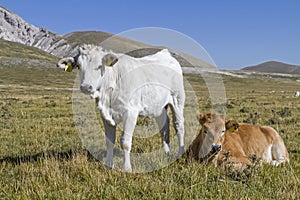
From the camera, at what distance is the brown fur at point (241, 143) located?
22.1ft

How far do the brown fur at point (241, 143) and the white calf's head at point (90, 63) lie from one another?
2233 millimetres

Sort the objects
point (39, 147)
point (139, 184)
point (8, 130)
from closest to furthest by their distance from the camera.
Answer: point (139, 184) → point (39, 147) → point (8, 130)

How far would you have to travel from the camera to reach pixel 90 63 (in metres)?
6.11

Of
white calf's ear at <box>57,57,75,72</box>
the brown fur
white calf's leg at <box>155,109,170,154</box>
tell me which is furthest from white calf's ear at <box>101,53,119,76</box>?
white calf's leg at <box>155,109,170,154</box>

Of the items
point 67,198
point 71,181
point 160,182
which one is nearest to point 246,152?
point 160,182

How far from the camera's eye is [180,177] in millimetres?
5625

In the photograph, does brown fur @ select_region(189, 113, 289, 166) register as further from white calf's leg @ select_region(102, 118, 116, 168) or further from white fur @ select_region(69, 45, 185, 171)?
white calf's leg @ select_region(102, 118, 116, 168)

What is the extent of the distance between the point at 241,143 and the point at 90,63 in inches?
153

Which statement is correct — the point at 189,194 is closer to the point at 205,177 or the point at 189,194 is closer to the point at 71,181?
the point at 205,177

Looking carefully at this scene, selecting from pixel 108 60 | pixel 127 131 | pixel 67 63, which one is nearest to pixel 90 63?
pixel 108 60

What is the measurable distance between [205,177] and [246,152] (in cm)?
261

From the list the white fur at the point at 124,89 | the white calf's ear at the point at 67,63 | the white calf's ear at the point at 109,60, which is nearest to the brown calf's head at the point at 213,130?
the white fur at the point at 124,89

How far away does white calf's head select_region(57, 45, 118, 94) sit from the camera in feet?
19.7

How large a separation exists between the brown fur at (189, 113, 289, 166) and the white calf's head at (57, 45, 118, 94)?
2.23m
